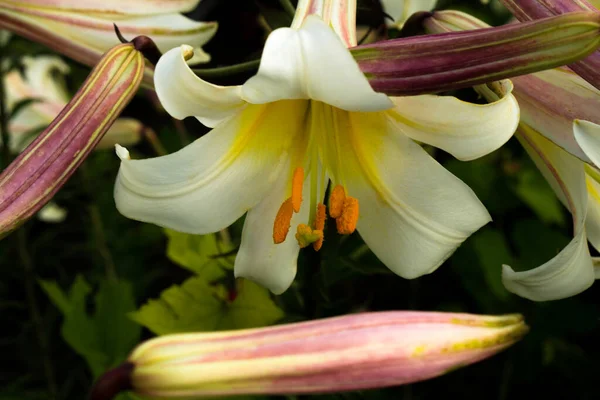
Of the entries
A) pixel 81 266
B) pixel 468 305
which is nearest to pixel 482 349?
pixel 468 305

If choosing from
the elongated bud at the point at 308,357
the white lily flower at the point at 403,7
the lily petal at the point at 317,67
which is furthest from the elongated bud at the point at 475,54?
the white lily flower at the point at 403,7

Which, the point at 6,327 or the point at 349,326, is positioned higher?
the point at 349,326

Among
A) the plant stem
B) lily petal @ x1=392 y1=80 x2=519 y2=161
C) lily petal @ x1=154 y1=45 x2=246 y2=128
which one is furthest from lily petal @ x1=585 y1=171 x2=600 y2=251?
the plant stem

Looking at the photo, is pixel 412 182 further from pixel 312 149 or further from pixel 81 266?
pixel 81 266

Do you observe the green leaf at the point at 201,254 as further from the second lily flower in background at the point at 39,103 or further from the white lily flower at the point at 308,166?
the second lily flower in background at the point at 39,103

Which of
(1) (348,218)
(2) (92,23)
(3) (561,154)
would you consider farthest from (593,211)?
(2) (92,23)

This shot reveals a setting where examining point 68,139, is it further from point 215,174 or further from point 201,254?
point 201,254
